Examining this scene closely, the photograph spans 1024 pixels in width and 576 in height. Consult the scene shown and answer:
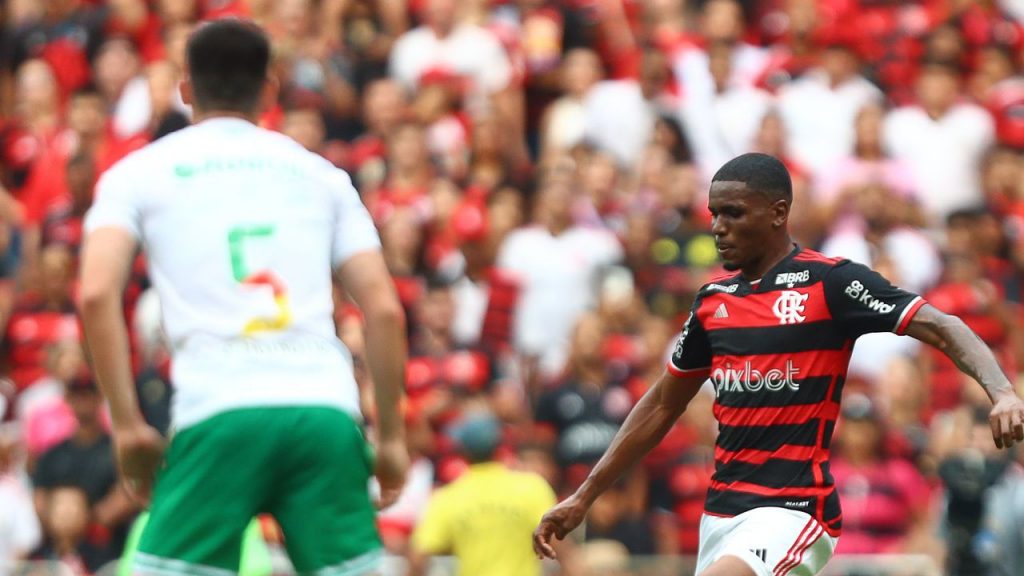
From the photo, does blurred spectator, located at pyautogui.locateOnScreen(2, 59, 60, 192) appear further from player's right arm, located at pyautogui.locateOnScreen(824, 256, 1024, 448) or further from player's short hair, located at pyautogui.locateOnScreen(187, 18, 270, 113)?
player's short hair, located at pyautogui.locateOnScreen(187, 18, 270, 113)

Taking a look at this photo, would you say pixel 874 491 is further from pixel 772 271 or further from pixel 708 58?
pixel 772 271

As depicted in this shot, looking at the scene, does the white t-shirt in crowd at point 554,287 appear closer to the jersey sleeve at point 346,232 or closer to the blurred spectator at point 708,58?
the blurred spectator at point 708,58

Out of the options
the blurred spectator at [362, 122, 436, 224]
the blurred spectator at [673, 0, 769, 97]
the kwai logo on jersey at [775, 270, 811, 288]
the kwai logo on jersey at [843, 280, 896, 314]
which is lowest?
the blurred spectator at [362, 122, 436, 224]

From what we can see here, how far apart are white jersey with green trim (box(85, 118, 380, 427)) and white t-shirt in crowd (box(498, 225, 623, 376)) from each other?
980cm

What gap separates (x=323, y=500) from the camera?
5562 mm

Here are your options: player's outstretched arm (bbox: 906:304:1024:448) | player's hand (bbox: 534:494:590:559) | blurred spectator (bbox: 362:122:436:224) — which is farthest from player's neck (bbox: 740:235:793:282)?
blurred spectator (bbox: 362:122:436:224)

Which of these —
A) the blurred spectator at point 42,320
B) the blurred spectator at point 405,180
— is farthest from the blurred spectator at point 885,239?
the blurred spectator at point 42,320

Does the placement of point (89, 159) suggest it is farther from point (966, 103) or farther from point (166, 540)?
point (166, 540)

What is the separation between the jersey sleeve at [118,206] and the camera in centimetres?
555

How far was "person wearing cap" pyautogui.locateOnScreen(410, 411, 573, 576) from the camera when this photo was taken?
483 inches

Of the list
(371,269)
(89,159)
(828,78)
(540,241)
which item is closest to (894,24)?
(828,78)

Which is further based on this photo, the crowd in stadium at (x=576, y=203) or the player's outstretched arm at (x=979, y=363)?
the crowd in stadium at (x=576, y=203)

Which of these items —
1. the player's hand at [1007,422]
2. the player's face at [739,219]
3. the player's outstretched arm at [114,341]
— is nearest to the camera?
the player's outstretched arm at [114,341]

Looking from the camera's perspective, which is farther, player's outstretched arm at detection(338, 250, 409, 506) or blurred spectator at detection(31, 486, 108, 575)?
blurred spectator at detection(31, 486, 108, 575)
